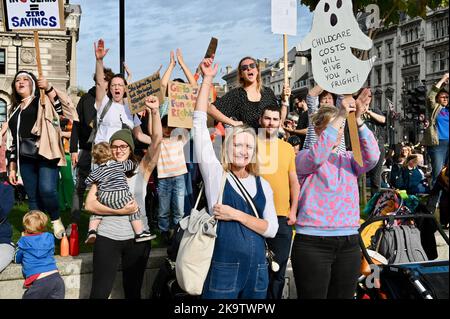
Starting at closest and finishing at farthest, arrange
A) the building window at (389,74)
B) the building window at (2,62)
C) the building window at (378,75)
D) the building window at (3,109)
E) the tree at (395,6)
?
the tree at (395,6), the building window at (3,109), the building window at (2,62), the building window at (389,74), the building window at (378,75)

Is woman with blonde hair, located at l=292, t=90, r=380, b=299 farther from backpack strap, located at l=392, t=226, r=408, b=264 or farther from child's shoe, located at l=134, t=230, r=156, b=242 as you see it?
child's shoe, located at l=134, t=230, r=156, b=242

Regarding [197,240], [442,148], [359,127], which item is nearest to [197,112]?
[197,240]

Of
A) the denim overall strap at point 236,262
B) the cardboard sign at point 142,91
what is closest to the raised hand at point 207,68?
the denim overall strap at point 236,262

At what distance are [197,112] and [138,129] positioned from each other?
244cm

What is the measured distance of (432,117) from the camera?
7223 millimetres

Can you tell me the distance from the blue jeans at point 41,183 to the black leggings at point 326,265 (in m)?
2.85

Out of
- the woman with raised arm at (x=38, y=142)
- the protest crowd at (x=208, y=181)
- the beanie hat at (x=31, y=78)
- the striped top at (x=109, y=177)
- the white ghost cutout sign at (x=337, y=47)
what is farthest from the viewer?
the beanie hat at (x=31, y=78)

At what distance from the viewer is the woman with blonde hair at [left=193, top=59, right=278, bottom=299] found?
368cm

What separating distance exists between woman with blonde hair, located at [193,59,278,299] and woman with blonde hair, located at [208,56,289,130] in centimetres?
143

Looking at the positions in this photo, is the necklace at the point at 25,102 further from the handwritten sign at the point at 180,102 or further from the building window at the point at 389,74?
the building window at the point at 389,74

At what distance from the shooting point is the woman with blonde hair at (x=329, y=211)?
12.7 ft

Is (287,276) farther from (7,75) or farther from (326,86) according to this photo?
(7,75)

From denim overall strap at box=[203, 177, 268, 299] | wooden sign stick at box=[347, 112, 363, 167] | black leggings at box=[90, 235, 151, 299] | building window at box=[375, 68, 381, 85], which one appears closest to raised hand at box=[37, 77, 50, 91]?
black leggings at box=[90, 235, 151, 299]
